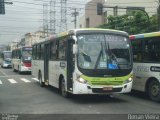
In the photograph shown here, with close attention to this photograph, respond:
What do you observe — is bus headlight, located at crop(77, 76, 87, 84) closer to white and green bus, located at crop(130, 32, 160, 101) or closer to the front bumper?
the front bumper

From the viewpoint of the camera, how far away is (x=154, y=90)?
49.8ft

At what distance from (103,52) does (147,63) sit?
6.62 ft

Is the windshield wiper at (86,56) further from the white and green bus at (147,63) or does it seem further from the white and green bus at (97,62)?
the white and green bus at (147,63)

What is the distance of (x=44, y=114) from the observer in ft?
39.9

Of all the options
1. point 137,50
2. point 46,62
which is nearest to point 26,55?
point 46,62

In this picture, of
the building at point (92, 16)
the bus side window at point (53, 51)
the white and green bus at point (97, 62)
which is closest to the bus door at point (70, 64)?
the white and green bus at point (97, 62)

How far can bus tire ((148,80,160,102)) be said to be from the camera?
14.9m

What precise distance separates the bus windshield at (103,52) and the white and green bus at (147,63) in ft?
3.02

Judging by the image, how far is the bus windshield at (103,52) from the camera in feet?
48.0

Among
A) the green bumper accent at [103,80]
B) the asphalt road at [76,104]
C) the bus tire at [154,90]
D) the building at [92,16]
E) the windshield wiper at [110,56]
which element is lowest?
the asphalt road at [76,104]

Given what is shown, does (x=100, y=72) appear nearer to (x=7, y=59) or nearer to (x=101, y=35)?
(x=101, y=35)

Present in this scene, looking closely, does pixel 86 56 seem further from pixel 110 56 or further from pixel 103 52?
pixel 110 56

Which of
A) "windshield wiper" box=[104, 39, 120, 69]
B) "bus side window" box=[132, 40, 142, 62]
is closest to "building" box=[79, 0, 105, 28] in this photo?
"bus side window" box=[132, 40, 142, 62]

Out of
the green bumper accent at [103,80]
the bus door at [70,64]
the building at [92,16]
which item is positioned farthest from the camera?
the building at [92,16]
